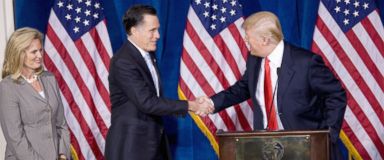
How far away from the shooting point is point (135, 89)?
373 centimetres

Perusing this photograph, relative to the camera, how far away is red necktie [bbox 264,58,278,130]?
3.67 meters

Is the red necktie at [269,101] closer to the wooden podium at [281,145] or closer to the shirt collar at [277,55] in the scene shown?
the shirt collar at [277,55]

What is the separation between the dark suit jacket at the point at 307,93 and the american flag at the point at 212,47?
1.33m

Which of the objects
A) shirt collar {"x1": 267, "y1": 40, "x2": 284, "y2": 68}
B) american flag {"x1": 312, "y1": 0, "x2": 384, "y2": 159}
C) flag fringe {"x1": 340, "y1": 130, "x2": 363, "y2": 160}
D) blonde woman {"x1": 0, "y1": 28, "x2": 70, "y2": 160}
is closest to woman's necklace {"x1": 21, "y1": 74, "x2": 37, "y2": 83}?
blonde woman {"x1": 0, "y1": 28, "x2": 70, "y2": 160}

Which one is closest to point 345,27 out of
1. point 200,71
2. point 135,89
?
point 200,71

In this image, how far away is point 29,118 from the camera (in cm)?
356

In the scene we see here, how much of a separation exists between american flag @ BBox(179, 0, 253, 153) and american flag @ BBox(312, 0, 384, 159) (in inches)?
22.1

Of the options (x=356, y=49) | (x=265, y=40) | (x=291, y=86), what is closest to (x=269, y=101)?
→ (x=291, y=86)

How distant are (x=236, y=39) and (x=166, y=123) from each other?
841mm

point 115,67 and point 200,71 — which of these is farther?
point 200,71

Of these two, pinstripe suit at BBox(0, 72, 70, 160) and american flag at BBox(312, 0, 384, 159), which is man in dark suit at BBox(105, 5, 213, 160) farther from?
american flag at BBox(312, 0, 384, 159)

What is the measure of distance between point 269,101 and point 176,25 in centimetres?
168

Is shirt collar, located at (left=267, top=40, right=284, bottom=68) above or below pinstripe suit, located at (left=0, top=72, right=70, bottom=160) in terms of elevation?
above

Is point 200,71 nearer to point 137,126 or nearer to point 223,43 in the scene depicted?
point 223,43
